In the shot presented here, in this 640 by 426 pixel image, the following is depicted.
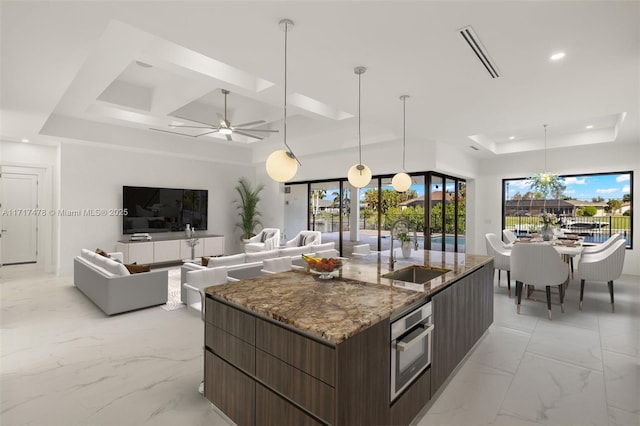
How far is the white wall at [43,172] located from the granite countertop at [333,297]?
6874mm

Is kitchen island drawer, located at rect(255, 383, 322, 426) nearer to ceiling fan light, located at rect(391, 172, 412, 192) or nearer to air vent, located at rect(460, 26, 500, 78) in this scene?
air vent, located at rect(460, 26, 500, 78)

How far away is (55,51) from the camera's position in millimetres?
2873

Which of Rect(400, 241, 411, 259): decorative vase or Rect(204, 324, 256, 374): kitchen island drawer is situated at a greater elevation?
Rect(400, 241, 411, 259): decorative vase

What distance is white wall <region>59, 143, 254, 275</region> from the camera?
21.4ft

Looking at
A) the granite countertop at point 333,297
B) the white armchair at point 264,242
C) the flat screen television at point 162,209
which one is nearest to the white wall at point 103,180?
the flat screen television at point 162,209

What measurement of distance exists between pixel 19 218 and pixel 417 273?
8.56 meters

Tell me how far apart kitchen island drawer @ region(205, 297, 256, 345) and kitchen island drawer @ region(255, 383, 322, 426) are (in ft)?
0.91

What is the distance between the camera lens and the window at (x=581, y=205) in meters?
6.87

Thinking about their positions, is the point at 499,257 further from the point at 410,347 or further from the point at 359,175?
the point at 410,347

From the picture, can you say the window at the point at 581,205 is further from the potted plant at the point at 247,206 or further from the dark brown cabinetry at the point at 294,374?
the dark brown cabinetry at the point at 294,374

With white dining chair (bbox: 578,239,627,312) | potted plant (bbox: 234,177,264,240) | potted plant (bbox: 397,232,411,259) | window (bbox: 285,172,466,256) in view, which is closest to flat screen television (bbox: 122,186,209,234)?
potted plant (bbox: 234,177,264,240)

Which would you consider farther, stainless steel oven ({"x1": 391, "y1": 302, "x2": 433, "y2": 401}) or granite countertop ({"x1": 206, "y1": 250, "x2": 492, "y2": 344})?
stainless steel oven ({"x1": 391, "y1": 302, "x2": 433, "y2": 401})

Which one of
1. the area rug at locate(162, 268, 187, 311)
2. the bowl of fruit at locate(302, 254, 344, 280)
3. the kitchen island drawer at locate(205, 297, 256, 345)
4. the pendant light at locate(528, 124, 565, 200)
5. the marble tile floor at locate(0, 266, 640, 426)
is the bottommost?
the marble tile floor at locate(0, 266, 640, 426)

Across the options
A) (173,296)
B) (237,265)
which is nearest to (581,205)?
(237,265)
